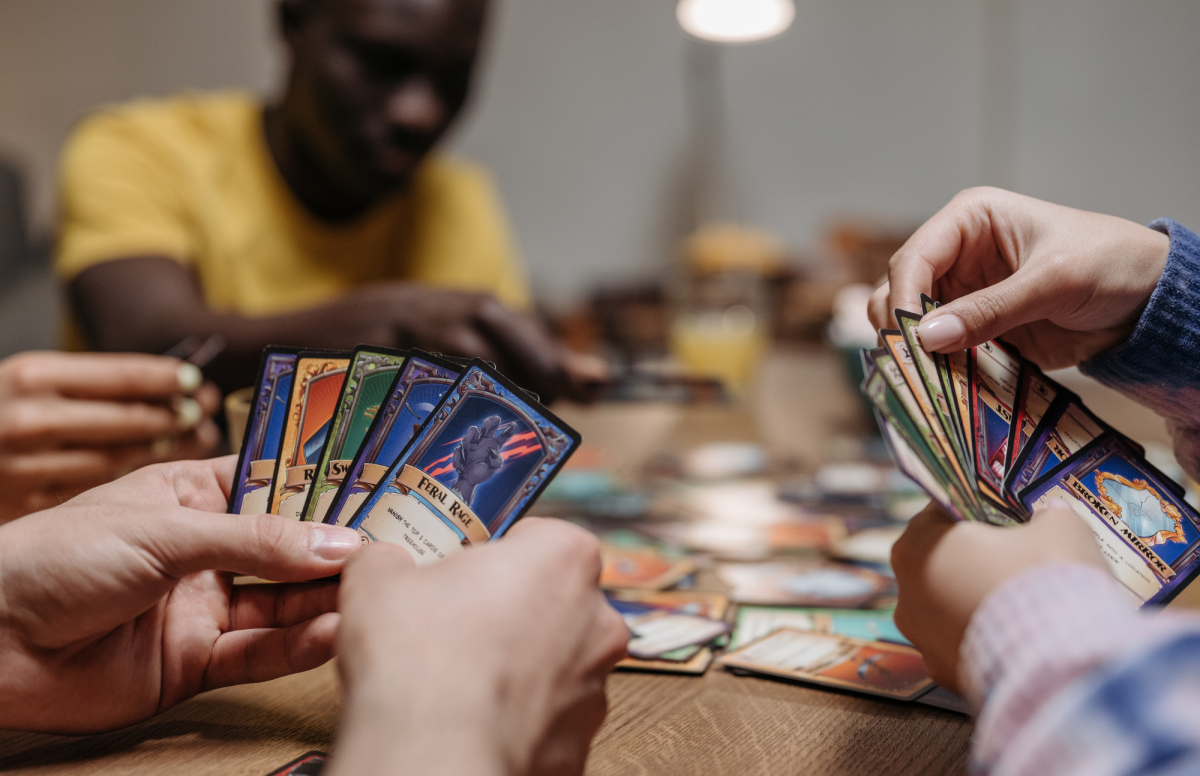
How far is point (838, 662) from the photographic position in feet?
2.05

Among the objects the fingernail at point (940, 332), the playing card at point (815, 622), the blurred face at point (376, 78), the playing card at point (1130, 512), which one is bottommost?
the playing card at point (815, 622)

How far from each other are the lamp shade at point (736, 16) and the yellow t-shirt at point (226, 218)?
954mm

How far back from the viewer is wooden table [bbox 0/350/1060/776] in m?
0.48

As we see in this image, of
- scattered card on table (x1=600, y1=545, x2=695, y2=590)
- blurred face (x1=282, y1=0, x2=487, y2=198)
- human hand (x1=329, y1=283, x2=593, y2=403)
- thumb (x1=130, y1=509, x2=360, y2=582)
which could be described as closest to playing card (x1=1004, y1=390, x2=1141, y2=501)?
scattered card on table (x1=600, y1=545, x2=695, y2=590)

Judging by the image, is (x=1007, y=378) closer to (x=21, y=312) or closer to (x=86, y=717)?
(x=86, y=717)

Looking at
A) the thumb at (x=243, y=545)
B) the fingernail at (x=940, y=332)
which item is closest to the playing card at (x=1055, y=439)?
the fingernail at (x=940, y=332)

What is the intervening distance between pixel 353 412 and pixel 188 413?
557 mm

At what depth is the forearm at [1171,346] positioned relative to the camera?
0.66m

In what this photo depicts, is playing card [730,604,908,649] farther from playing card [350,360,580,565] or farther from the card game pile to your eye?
playing card [350,360,580,565]

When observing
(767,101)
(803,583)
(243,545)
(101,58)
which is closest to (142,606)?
(243,545)

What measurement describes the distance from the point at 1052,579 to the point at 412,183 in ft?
7.04

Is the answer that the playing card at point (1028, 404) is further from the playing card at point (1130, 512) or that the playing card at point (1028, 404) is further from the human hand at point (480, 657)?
the human hand at point (480, 657)

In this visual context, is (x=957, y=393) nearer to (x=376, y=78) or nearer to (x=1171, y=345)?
(x=1171, y=345)

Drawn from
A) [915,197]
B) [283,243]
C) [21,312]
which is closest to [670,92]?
[915,197]
